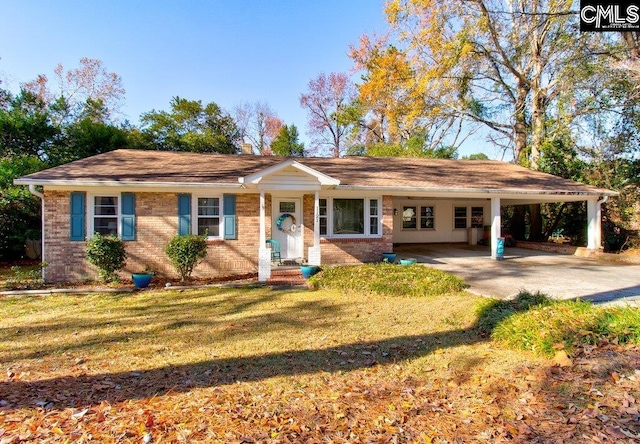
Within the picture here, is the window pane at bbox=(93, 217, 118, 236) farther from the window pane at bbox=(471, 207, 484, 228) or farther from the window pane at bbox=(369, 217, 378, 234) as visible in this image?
the window pane at bbox=(471, 207, 484, 228)

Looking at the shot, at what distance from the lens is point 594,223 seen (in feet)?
46.0

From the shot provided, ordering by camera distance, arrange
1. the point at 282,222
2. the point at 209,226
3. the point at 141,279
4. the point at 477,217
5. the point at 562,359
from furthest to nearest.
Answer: the point at 477,217, the point at 282,222, the point at 209,226, the point at 141,279, the point at 562,359

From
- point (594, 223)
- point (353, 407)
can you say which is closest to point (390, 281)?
point (353, 407)

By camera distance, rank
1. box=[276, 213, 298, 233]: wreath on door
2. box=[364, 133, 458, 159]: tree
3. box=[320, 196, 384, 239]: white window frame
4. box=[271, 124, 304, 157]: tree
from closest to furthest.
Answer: box=[276, 213, 298, 233]: wreath on door, box=[320, 196, 384, 239]: white window frame, box=[364, 133, 458, 159]: tree, box=[271, 124, 304, 157]: tree

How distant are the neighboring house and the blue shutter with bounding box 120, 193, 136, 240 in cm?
3

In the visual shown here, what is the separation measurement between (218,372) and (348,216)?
8431 millimetres

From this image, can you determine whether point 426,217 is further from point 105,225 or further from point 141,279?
point 105,225

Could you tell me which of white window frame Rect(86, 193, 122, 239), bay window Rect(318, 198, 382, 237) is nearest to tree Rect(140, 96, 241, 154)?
white window frame Rect(86, 193, 122, 239)

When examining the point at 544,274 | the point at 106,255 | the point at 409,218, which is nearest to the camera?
the point at 106,255

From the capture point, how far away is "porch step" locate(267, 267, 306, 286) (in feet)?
31.2

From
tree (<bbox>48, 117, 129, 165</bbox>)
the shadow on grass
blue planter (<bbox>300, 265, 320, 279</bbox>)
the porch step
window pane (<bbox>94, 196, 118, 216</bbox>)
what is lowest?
the shadow on grass

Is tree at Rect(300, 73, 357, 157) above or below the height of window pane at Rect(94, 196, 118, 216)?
above

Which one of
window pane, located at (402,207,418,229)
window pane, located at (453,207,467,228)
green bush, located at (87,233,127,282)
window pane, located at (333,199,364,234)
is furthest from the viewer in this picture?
window pane, located at (453,207,467,228)

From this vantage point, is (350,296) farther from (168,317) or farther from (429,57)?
(429,57)
